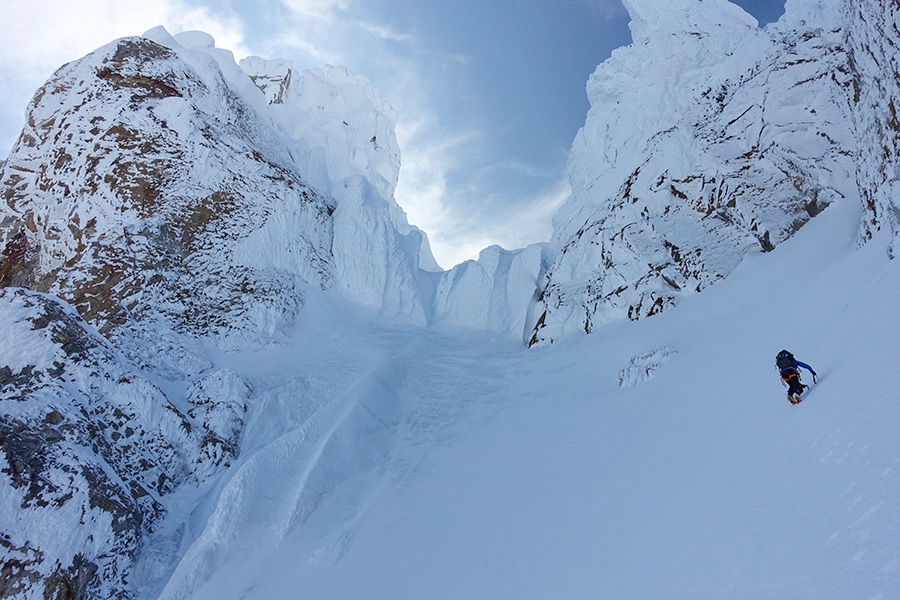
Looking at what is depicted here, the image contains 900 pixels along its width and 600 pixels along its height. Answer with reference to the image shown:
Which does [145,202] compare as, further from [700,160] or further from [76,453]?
[700,160]

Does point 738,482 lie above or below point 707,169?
below

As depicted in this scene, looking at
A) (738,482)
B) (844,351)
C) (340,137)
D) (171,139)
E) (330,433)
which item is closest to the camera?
(738,482)

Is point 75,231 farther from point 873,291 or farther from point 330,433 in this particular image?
point 873,291

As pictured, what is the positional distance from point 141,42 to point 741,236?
32.9m

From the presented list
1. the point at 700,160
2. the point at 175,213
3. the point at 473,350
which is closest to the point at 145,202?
the point at 175,213

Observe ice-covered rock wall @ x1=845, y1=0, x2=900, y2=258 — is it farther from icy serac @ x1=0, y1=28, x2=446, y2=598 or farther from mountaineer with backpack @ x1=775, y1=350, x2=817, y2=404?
icy serac @ x1=0, y1=28, x2=446, y2=598

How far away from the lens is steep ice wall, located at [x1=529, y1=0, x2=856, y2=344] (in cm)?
2044

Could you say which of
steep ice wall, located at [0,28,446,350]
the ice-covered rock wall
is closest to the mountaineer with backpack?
the ice-covered rock wall

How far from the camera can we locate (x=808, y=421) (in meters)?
6.20

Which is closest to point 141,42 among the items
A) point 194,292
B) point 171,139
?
point 171,139

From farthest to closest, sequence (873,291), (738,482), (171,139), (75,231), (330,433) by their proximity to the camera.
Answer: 1. (171,139)
2. (75,231)
3. (330,433)
4. (873,291)
5. (738,482)

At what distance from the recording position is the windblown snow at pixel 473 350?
6.51 meters

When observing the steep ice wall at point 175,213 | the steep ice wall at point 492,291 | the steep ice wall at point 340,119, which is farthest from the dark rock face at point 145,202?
the steep ice wall at point 340,119

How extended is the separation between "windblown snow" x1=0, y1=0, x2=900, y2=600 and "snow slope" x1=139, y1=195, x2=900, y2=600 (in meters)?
0.07
